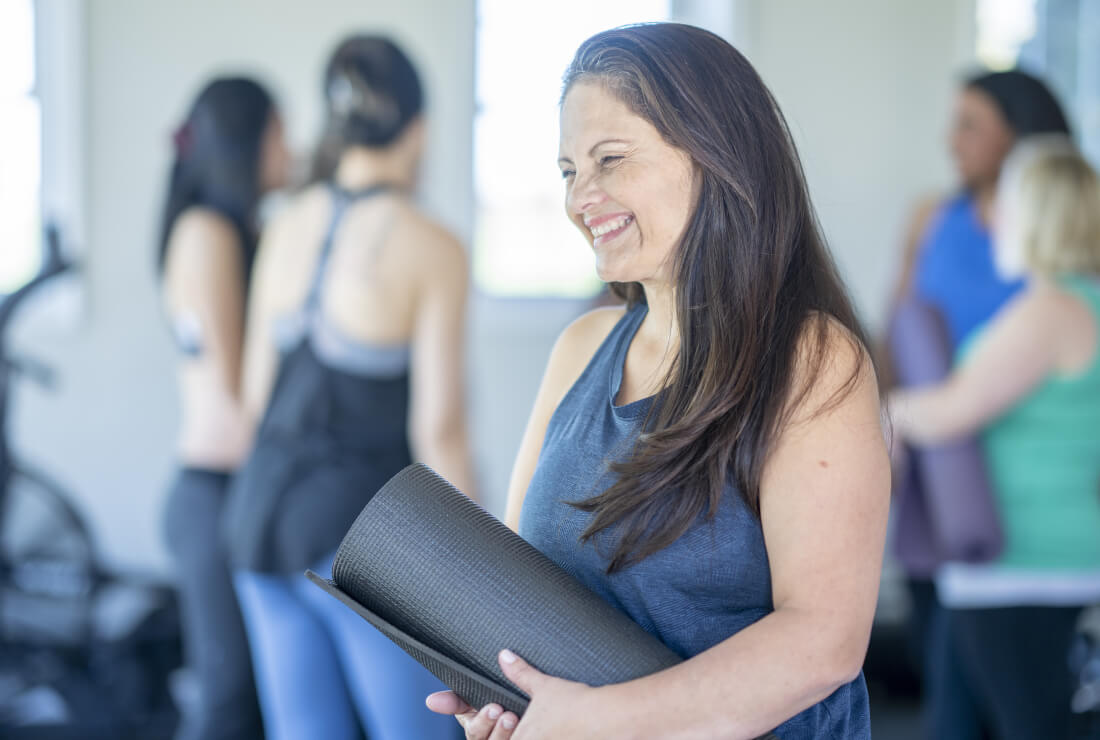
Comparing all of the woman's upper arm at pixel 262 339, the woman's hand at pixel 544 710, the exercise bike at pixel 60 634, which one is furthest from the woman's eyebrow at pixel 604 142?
the exercise bike at pixel 60 634

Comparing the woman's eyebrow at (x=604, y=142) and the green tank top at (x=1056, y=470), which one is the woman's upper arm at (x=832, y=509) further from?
the green tank top at (x=1056, y=470)

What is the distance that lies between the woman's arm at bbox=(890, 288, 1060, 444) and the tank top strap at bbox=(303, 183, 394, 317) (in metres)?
1.00

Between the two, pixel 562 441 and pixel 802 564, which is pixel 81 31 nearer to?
pixel 562 441

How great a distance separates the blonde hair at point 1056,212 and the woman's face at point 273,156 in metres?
1.57

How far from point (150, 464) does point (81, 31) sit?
1.58 meters

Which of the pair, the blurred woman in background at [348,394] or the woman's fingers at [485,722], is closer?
the woman's fingers at [485,722]

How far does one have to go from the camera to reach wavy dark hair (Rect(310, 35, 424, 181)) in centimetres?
196

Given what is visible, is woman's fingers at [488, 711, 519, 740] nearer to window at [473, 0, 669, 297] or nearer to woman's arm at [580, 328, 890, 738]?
woman's arm at [580, 328, 890, 738]

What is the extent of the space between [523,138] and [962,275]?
2.29 metres

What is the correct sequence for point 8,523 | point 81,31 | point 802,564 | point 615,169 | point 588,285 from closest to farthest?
1. point 802,564
2. point 615,169
3. point 8,523
4. point 81,31
5. point 588,285

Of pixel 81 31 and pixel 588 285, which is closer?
pixel 81 31

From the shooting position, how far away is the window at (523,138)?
4313 millimetres

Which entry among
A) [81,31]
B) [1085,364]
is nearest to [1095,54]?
[1085,364]

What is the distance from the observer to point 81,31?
3951 millimetres
